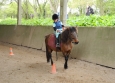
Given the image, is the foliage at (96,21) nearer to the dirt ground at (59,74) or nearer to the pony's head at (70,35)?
the dirt ground at (59,74)

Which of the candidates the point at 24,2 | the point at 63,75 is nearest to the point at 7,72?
the point at 63,75

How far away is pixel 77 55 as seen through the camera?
28.3ft

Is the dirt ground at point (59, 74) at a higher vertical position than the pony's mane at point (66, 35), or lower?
lower

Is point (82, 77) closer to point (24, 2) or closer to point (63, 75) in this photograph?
point (63, 75)

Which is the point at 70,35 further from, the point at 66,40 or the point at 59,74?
the point at 59,74

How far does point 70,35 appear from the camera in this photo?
662 centimetres

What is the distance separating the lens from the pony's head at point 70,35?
6471 millimetres

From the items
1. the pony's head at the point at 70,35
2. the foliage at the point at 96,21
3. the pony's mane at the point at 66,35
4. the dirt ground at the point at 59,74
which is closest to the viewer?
the dirt ground at the point at 59,74

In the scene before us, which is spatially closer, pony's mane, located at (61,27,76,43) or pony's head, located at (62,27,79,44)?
pony's head, located at (62,27,79,44)

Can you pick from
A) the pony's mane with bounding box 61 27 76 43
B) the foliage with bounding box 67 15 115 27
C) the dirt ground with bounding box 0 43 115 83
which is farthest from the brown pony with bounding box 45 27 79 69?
the foliage with bounding box 67 15 115 27

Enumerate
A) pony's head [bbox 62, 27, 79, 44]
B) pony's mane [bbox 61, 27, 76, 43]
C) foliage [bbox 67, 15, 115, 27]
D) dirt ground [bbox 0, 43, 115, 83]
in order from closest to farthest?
dirt ground [bbox 0, 43, 115, 83] → pony's head [bbox 62, 27, 79, 44] → pony's mane [bbox 61, 27, 76, 43] → foliage [bbox 67, 15, 115, 27]

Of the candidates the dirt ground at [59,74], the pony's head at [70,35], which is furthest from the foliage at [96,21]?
the pony's head at [70,35]

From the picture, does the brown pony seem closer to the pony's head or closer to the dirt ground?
the pony's head

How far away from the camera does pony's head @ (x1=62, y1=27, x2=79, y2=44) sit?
647 cm
